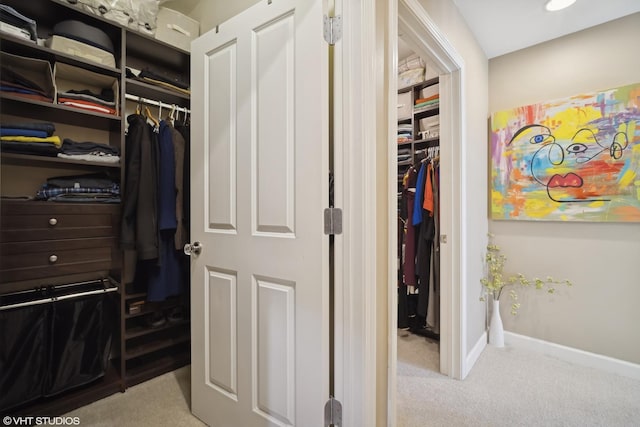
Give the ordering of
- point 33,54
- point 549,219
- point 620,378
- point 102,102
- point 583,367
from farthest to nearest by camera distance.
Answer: point 549,219
point 583,367
point 620,378
point 102,102
point 33,54

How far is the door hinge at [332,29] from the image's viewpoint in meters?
1.01

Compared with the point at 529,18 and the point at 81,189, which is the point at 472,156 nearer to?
the point at 529,18

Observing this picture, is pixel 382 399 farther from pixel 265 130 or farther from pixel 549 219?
pixel 549 219

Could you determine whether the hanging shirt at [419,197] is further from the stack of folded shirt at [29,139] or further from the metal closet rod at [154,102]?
the stack of folded shirt at [29,139]

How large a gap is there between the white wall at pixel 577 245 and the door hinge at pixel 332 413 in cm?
201

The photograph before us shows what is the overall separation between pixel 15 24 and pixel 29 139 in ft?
1.86

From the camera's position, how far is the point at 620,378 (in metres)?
1.79

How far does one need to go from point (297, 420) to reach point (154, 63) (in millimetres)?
2428

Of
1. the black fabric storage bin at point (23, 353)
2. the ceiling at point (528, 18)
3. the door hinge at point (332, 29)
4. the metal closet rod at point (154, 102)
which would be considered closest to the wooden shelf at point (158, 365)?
the black fabric storage bin at point (23, 353)

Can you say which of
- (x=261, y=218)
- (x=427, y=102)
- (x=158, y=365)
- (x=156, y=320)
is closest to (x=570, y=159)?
(x=427, y=102)

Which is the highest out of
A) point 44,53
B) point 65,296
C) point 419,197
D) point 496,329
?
point 44,53

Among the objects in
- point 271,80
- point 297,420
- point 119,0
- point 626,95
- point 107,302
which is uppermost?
point 119,0

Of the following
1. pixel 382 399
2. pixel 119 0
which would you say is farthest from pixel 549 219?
pixel 119 0

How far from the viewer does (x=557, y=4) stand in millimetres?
1719
